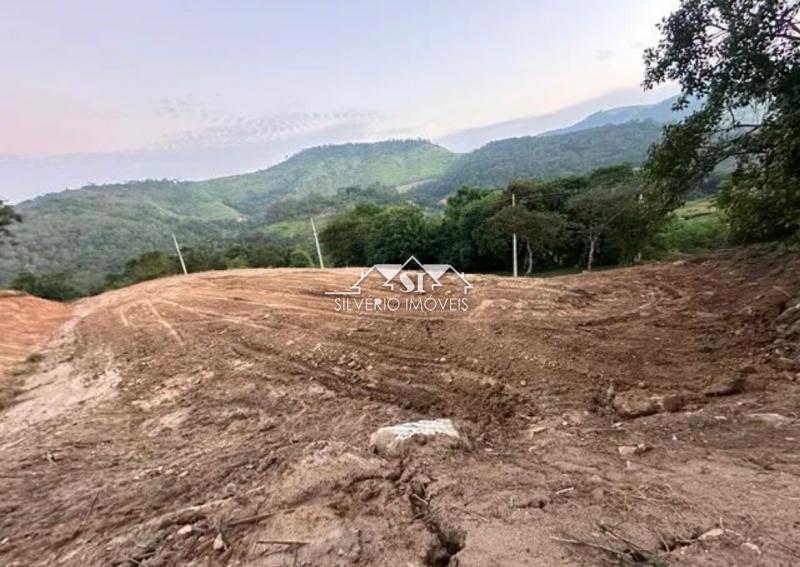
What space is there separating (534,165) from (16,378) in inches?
5013

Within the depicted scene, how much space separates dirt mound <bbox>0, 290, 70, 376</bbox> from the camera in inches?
341

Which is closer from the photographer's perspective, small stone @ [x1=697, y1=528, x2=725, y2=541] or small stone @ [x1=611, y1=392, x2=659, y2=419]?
small stone @ [x1=697, y1=528, x2=725, y2=541]

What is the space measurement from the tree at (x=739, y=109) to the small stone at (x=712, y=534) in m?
4.29

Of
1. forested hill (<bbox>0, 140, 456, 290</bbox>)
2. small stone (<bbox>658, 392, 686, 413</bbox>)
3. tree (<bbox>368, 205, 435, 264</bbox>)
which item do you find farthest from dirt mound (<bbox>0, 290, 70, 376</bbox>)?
tree (<bbox>368, 205, 435, 264</bbox>)

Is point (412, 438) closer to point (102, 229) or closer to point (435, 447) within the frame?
point (435, 447)

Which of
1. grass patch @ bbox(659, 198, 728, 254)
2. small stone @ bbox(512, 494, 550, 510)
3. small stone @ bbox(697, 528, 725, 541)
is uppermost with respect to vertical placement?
small stone @ bbox(697, 528, 725, 541)

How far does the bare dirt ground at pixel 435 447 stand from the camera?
2.49m

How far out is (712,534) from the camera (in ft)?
7.52
